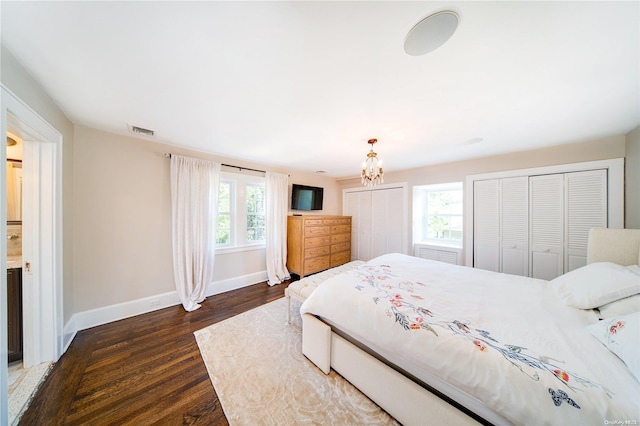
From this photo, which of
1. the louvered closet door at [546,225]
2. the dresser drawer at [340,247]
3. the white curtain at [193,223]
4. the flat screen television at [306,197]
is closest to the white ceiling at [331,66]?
the white curtain at [193,223]

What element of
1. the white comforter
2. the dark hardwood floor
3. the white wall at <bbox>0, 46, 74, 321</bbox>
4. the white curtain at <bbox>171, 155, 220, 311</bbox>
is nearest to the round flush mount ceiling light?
the white comforter

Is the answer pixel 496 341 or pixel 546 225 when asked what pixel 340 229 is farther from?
pixel 496 341

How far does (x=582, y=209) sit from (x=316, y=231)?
3.92 meters

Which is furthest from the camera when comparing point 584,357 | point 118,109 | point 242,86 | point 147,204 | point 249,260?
point 249,260

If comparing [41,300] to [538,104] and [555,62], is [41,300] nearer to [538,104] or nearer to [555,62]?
[555,62]

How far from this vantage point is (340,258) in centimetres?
462

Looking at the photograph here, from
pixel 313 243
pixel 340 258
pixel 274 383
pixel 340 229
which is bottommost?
pixel 274 383

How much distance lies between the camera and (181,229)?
2.79 metres

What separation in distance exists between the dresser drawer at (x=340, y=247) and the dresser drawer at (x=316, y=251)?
0.47ft

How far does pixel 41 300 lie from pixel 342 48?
316cm

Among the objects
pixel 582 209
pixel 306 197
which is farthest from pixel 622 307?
pixel 306 197

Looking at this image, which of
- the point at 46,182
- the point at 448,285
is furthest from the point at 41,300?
the point at 448,285

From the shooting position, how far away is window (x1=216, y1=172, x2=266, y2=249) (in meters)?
3.38

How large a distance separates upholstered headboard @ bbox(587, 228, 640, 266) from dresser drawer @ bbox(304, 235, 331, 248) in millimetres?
3520
